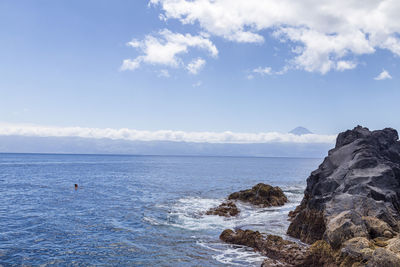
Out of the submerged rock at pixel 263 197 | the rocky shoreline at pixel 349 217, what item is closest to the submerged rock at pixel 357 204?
the rocky shoreline at pixel 349 217

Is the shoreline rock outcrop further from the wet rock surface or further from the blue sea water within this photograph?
the wet rock surface

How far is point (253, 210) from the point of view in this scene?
155 ft

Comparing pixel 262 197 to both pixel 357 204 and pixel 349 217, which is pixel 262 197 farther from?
pixel 349 217

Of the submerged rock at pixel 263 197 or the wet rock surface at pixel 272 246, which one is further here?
the submerged rock at pixel 263 197

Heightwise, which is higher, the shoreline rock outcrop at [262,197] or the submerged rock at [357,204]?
the submerged rock at [357,204]

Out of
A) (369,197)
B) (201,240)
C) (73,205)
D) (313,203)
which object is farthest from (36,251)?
(369,197)

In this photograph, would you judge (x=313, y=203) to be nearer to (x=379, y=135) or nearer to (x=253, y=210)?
(x=253, y=210)

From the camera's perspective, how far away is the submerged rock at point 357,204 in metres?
19.3

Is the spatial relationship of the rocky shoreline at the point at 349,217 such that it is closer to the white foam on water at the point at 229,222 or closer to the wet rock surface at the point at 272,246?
the wet rock surface at the point at 272,246

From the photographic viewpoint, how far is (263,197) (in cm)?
5338

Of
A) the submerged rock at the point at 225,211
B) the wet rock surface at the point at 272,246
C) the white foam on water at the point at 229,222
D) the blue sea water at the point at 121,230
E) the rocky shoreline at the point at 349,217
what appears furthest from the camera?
the submerged rock at the point at 225,211

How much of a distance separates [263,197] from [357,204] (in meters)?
27.9

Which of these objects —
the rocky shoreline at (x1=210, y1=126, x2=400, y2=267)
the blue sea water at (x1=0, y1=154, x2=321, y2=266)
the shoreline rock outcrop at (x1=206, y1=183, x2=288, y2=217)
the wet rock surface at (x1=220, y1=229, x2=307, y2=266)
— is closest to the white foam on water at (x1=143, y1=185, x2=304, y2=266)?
the blue sea water at (x1=0, y1=154, x2=321, y2=266)

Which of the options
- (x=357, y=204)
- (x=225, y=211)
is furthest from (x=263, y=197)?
(x=357, y=204)
